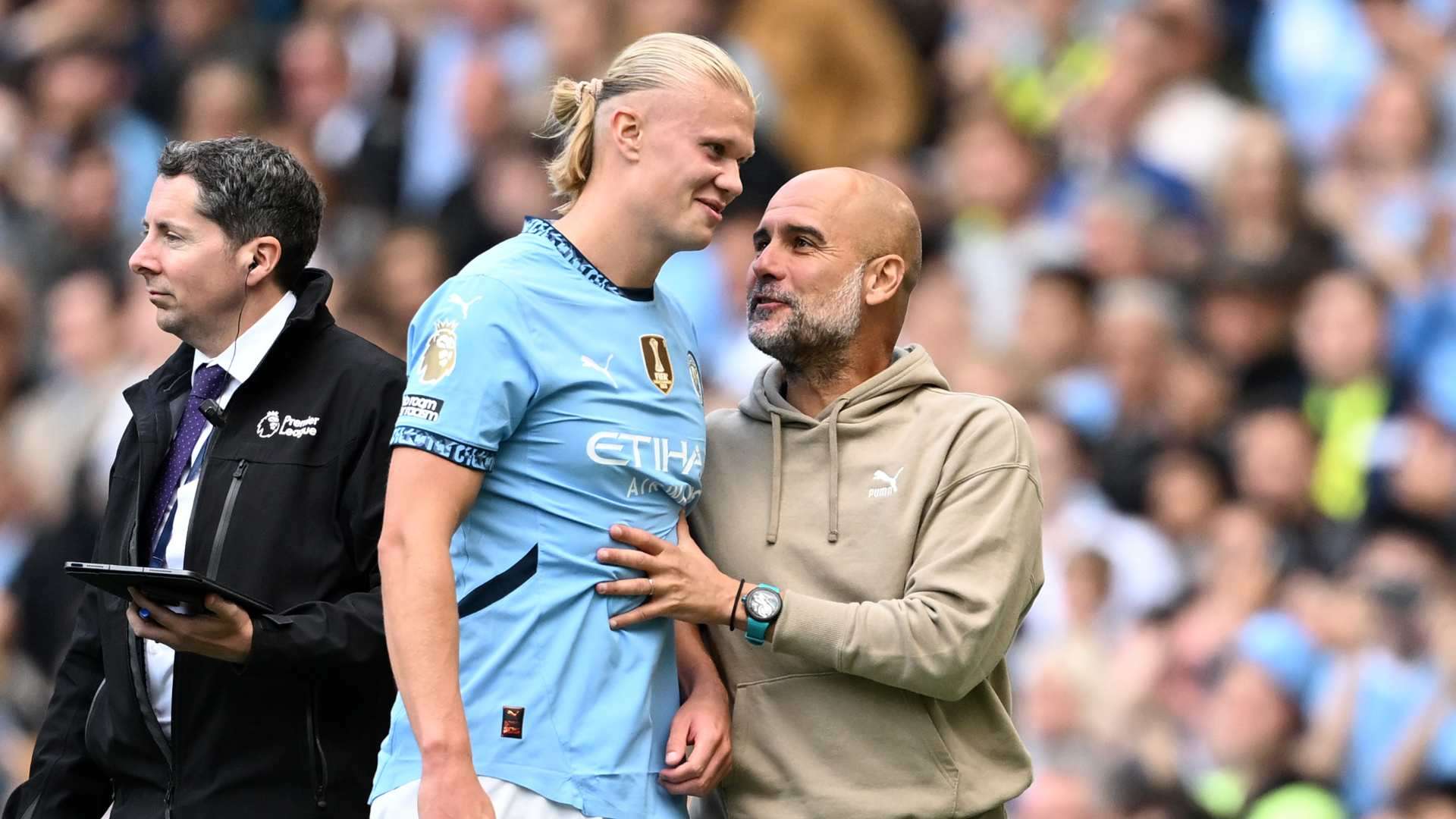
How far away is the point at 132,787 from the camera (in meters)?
3.99

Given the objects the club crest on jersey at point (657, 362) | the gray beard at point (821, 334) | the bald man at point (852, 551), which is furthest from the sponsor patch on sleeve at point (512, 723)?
the gray beard at point (821, 334)

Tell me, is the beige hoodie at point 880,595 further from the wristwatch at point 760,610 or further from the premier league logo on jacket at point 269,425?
the premier league logo on jacket at point 269,425

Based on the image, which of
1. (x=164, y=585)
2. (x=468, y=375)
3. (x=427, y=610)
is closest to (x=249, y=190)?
(x=468, y=375)

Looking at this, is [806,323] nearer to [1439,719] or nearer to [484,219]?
[1439,719]

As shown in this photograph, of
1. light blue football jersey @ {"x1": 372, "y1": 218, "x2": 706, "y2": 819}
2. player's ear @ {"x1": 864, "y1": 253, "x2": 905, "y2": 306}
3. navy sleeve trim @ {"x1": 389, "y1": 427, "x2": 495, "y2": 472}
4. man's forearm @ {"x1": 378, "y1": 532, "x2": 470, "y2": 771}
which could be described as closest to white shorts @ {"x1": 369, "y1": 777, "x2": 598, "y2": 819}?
light blue football jersey @ {"x1": 372, "y1": 218, "x2": 706, "y2": 819}

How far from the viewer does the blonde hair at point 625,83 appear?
3.93m

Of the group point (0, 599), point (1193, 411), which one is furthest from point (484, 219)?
point (1193, 411)

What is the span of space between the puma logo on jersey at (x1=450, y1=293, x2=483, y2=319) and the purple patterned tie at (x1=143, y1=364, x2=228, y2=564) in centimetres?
60

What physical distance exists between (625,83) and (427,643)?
1.09 m

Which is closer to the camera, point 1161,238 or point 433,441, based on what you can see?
point 433,441

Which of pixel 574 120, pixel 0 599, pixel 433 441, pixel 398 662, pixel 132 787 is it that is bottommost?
pixel 0 599

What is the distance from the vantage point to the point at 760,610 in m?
3.90

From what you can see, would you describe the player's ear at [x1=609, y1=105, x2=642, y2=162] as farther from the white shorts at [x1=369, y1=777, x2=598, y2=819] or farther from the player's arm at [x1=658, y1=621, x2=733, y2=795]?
the white shorts at [x1=369, y1=777, x2=598, y2=819]

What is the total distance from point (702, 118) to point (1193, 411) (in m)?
4.98
